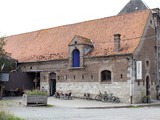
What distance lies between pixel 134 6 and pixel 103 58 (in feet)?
44.6

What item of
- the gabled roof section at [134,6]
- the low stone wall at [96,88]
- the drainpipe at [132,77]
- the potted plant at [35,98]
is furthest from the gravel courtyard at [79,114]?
the gabled roof section at [134,6]

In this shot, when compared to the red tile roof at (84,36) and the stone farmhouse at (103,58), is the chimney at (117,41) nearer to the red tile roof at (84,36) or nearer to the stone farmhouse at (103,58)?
the stone farmhouse at (103,58)

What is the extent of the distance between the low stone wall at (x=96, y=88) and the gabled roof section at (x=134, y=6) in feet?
47.2

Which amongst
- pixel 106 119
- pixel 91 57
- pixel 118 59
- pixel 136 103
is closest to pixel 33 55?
pixel 91 57

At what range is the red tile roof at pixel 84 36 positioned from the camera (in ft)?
108

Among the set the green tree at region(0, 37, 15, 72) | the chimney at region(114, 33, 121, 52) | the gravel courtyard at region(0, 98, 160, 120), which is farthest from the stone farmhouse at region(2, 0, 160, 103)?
the gravel courtyard at region(0, 98, 160, 120)

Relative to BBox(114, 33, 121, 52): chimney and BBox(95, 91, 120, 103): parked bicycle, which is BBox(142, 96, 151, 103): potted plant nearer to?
BBox(95, 91, 120, 103): parked bicycle

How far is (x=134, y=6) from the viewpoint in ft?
141

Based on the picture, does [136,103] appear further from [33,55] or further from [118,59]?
[33,55]

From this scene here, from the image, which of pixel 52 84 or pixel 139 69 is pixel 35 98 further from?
pixel 52 84

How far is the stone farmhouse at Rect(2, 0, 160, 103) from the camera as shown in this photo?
101 feet

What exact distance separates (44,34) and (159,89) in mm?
17423

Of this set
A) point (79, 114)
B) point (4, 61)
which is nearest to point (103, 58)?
point (4, 61)

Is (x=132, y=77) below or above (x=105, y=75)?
below
